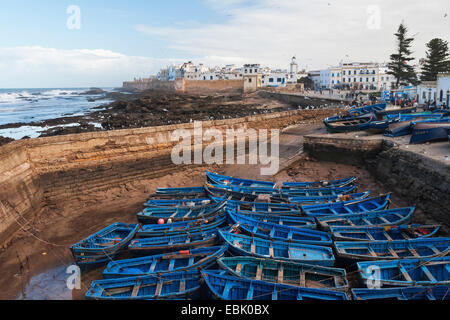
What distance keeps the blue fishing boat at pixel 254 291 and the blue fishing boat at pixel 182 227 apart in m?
3.38

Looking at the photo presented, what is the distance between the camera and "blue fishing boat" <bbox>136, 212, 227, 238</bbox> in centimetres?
1091

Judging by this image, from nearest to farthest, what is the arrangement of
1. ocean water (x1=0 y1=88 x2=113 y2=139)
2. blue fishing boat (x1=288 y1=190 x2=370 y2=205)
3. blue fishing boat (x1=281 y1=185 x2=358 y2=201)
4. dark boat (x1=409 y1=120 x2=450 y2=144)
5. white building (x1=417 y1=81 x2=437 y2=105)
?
blue fishing boat (x1=288 y1=190 x2=370 y2=205)
blue fishing boat (x1=281 y1=185 x2=358 y2=201)
dark boat (x1=409 y1=120 x2=450 y2=144)
white building (x1=417 y1=81 x2=437 y2=105)
ocean water (x1=0 y1=88 x2=113 y2=139)

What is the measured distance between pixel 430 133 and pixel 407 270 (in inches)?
419

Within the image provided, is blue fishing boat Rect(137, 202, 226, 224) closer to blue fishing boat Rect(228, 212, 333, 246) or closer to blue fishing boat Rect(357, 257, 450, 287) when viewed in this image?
blue fishing boat Rect(228, 212, 333, 246)

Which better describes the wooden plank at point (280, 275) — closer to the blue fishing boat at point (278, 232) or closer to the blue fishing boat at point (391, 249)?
→ the blue fishing boat at point (278, 232)

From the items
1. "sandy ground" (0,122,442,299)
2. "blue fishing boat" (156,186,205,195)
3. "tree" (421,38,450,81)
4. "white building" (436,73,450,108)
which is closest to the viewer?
"sandy ground" (0,122,442,299)

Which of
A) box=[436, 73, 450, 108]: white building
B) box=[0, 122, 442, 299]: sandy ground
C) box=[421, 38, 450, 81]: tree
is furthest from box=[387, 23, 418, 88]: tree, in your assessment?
box=[0, 122, 442, 299]: sandy ground

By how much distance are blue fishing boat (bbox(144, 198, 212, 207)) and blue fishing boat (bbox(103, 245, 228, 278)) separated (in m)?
4.27

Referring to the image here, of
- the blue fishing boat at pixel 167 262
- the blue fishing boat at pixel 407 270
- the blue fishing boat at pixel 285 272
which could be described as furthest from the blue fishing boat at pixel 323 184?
the blue fishing boat at pixel 285 272

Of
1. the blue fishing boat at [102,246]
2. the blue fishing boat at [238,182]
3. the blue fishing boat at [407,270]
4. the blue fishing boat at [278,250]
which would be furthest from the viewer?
the blue fishing boat at [238,182]

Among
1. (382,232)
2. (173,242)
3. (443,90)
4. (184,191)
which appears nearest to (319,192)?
(382,232)

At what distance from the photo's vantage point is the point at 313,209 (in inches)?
483

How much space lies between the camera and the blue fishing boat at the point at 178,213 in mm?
12266

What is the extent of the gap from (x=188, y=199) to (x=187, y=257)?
5036 mm
